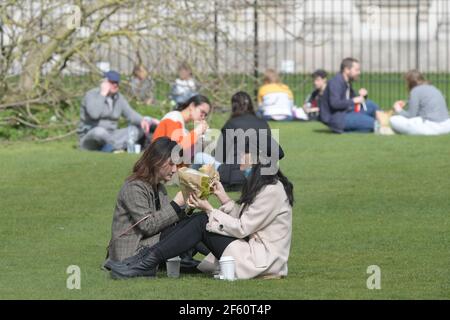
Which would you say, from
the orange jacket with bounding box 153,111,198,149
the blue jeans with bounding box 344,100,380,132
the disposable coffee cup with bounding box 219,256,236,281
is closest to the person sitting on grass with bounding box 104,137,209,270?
the disposable coffee cup with bounding box 219,256,236,281

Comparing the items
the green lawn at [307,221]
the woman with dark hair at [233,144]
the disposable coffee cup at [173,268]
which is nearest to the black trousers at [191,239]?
the disposable coffee cup at [173,268]

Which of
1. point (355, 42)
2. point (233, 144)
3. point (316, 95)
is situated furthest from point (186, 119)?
point (355, 42)

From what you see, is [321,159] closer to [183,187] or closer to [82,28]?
[82,28]

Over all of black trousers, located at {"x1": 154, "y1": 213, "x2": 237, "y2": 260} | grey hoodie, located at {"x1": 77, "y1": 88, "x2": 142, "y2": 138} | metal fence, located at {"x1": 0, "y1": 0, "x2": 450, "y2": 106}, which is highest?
metal fence, located at {"x1": 0, "y1": 0, "x2": 450, "y2": 106}

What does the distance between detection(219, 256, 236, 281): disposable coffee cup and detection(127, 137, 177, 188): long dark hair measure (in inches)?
34.2

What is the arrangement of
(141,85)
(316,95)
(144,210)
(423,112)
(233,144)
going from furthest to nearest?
(316,95), (141,85), (423,112), (233,144), (144,210)

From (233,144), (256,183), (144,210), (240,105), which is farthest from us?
(240,105)

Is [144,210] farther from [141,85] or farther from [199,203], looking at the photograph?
[141,85]

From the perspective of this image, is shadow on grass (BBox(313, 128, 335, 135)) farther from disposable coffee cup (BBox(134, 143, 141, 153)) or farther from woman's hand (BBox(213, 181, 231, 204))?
woman's hand (BBox(213, 181, 231, 204))

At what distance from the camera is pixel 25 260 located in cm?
1111

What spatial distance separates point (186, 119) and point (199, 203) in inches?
212

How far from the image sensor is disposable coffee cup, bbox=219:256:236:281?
10.0m

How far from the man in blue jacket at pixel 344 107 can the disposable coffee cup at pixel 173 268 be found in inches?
429

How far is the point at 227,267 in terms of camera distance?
32.9 feet
